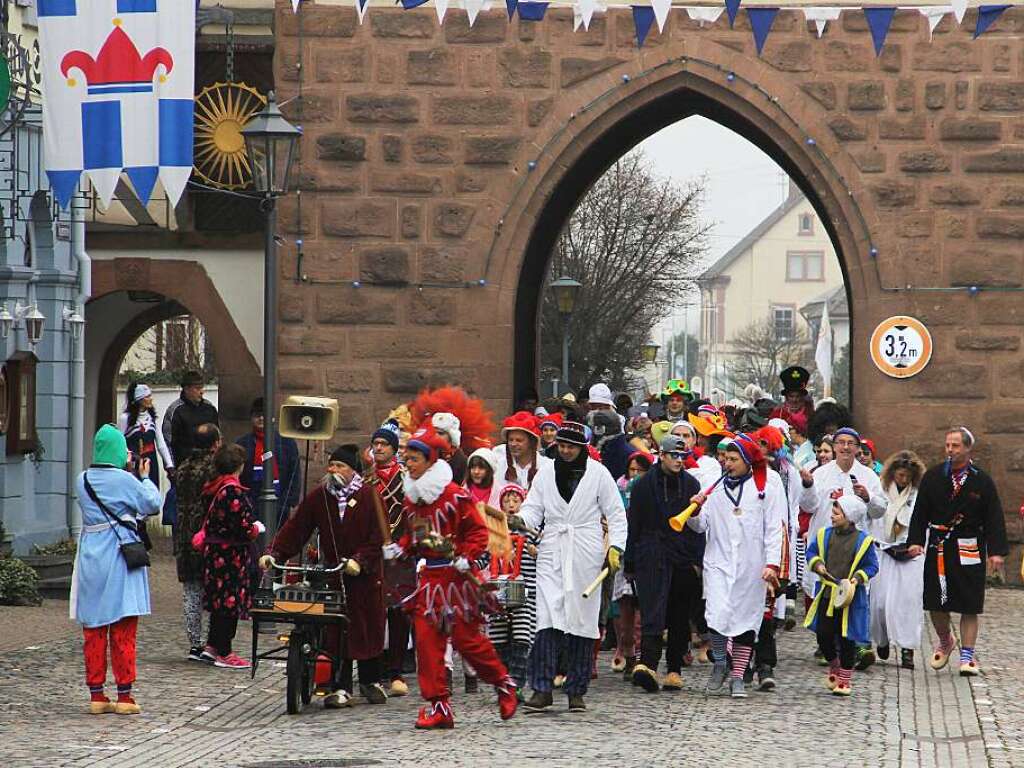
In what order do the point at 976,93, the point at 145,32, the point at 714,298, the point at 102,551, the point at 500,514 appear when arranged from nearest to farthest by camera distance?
the point at 102,551 → the point at 500,514 → the point at 145,32 → the point at 976,93 → the point at 714,298

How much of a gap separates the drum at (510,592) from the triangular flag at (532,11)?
6.47 meters

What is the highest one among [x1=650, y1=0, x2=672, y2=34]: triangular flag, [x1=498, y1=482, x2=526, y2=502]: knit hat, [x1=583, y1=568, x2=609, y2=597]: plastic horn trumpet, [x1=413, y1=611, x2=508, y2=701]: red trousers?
[x1=650, y1=0, x2=672, y2=34]: triangular flag

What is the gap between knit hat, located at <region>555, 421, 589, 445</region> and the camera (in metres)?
12.7

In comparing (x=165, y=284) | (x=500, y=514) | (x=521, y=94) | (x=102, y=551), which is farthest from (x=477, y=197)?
(x=102, y=551)

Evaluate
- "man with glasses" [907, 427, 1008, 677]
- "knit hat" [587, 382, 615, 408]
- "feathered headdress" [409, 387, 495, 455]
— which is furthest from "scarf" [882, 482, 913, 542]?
"feathered headdress" [409, 387, 495, 455]

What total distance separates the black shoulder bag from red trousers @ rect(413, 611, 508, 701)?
156cm

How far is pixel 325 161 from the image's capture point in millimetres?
20906

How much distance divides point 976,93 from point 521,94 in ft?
13.6

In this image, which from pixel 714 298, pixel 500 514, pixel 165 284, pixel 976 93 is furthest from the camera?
pixel 714 298

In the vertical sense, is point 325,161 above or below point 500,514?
above

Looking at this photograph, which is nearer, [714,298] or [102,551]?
[102,551]

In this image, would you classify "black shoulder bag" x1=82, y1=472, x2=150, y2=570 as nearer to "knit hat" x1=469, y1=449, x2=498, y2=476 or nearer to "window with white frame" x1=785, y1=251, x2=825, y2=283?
"knit hat" x1=469, y1=449, x2=498, y2=476

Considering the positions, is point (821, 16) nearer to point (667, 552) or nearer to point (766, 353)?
point (667, 552)

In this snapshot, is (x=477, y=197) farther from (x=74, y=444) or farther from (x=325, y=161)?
(x=74, y=444)
